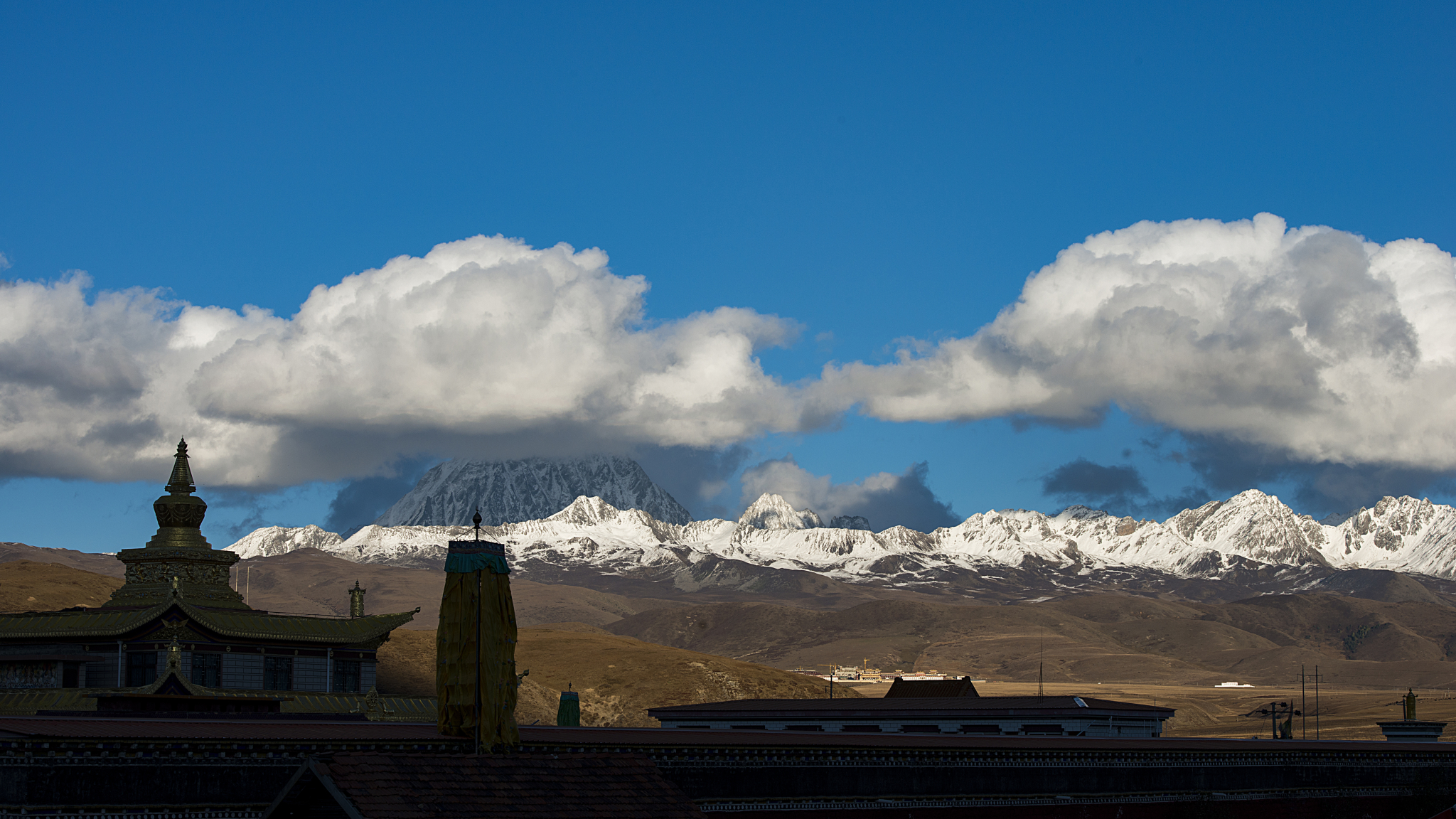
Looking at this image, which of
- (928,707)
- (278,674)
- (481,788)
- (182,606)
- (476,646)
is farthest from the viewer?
(928,707)

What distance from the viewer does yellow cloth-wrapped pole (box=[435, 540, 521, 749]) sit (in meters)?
28.3

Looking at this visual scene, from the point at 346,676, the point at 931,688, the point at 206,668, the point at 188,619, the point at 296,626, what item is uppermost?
the point at 188,619

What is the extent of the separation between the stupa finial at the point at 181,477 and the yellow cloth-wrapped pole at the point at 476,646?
34889mm

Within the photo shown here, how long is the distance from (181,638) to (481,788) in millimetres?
37227

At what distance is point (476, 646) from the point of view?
93.2 ft

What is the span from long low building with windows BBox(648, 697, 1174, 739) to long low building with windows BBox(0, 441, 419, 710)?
53.9 feet

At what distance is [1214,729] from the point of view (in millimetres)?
159500

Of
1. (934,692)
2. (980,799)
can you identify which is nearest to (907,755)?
(980,799)

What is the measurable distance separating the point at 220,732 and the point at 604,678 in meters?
118

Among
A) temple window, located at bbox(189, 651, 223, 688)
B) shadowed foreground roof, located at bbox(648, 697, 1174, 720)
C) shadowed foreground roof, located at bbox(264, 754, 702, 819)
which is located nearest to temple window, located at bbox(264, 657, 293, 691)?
temple window, located at bbox(189, 651, 223, 688)

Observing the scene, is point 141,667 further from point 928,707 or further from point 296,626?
point 928,707

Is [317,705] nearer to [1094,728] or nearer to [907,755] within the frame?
[907,755]

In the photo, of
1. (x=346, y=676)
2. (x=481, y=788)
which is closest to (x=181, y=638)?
(x=346, y=676)

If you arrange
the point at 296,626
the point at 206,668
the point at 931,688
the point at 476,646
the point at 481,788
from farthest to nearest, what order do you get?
the point at 931,688
the point at 296,626
the point at 206,668
the point at 476,646
the point at 481,788
